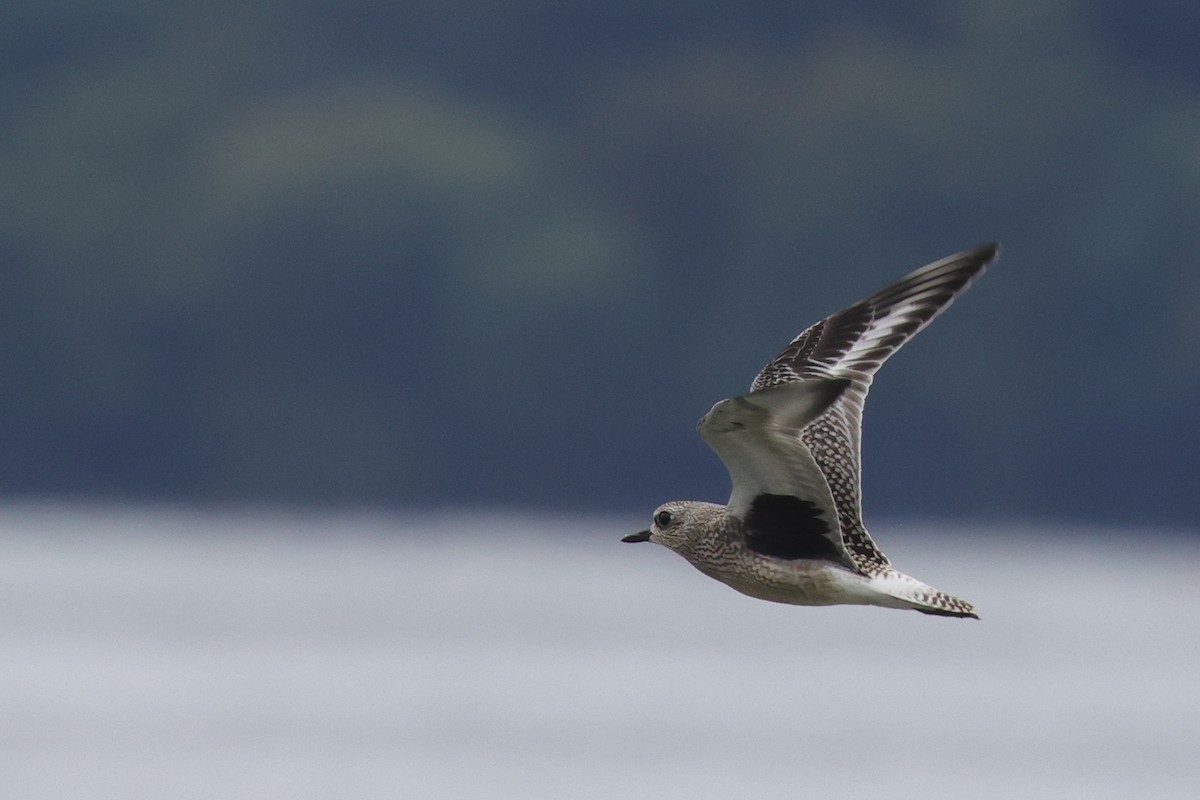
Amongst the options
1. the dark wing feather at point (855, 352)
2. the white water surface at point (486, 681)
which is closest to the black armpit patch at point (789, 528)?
the dark wing feather at point (855, 352)

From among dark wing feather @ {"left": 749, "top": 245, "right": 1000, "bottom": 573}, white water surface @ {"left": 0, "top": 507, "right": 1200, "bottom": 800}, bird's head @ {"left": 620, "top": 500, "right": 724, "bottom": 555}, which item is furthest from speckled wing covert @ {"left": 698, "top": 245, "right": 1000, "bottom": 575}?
white water surface @ {"left": 0, "top": 507, "right": 1200, "bottom": 800}

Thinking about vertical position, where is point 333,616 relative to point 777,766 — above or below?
above

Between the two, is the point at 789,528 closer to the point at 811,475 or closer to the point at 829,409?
the point at 811,475

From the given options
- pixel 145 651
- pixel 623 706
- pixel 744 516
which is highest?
pixel 145 651

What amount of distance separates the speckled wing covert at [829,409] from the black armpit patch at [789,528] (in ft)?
0.09

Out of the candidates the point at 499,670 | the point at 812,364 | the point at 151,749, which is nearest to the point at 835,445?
the point at 812,364

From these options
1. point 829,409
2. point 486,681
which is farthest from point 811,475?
point 486,681

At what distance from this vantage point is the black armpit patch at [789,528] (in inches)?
330

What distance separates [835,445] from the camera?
30.2 feet

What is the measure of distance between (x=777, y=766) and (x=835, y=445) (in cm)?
1767

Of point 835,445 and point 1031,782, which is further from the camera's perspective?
point 1031,782

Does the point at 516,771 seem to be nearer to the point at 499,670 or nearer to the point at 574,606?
the point at 499,670

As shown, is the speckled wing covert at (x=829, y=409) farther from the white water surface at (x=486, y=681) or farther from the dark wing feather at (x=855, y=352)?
the white water surface at (x=486, y=681)

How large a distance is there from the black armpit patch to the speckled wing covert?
0.03 metres
